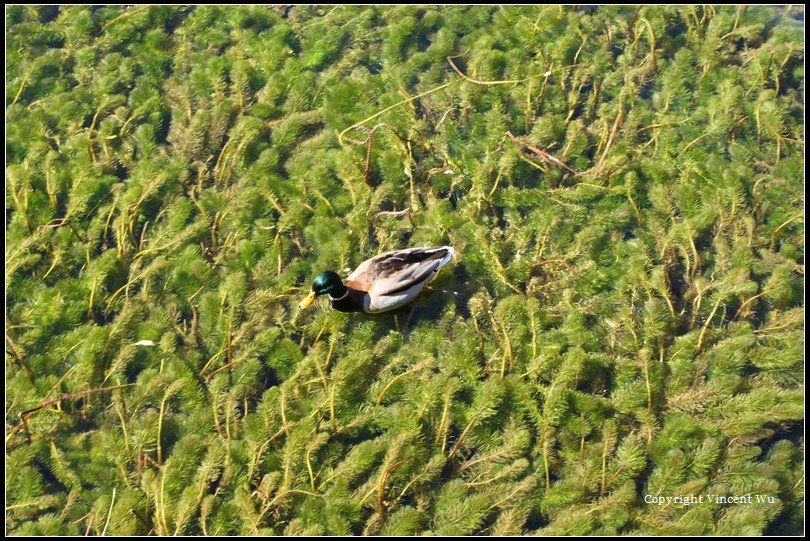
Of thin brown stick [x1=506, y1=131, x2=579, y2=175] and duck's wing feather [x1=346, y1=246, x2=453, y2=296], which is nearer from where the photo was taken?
duck's wing feather [x1=346, y1=246, x2=453, y2=296]

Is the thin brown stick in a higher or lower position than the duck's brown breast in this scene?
higher

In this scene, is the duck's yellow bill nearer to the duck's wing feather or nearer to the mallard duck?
the mallard duck

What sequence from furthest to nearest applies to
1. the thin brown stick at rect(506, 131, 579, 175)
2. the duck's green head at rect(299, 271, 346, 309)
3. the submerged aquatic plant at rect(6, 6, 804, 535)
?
1. the thin brown stick at rect(506, 131, 579, 175)
2. the duck's green head at rect(299, 271, 346, 309)
3. the submerged aquatic plant at rect(6, 6, 804, 535)

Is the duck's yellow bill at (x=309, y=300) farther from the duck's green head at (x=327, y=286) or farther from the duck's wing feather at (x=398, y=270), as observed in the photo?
the duck's wing feather at (x=398, y=270)

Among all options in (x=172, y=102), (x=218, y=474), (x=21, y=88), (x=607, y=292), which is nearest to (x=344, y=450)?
(x=218, y=474)

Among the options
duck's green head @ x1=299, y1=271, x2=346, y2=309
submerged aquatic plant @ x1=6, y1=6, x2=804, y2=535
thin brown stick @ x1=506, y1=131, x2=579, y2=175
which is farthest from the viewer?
thin brown stick @ x1=506, y1=131, x2=579, y2=175

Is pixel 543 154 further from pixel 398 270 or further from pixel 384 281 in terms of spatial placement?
pixel 384 281

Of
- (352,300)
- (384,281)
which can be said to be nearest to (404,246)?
(384,281)

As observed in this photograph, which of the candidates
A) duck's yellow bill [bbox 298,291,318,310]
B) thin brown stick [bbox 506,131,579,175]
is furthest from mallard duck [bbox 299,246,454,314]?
thin brown stick [bbox 506,131,579,175]

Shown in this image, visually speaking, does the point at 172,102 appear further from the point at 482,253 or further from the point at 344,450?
the point at 344,450
